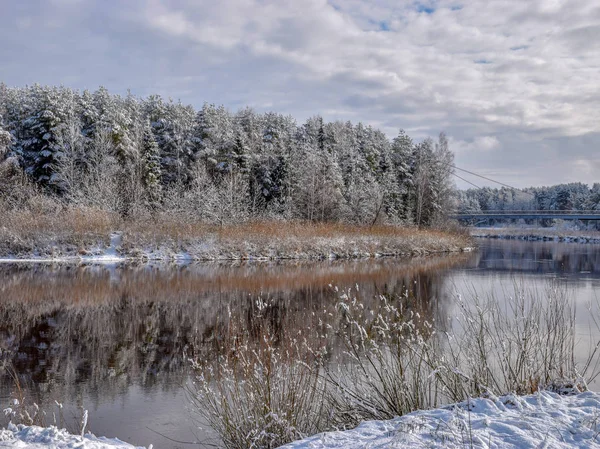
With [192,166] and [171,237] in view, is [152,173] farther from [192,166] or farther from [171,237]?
[171,237]

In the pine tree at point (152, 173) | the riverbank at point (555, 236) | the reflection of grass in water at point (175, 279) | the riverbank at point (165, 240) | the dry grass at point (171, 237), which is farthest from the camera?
the riverbank at point (555, 236)

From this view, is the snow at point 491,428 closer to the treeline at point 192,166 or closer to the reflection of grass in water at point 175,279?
the reflection of grass in water at point 175,279

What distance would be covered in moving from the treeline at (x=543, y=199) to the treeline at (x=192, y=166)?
3836cm

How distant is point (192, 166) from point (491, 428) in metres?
40.9

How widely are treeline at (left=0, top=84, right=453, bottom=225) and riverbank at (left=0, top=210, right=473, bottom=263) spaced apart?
17.9ft

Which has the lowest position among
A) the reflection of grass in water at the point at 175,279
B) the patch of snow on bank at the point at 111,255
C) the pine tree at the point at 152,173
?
the reflection of grass in water at the point at 175,279

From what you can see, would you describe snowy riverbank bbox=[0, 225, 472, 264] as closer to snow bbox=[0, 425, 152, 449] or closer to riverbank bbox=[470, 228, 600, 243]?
snow bbox=[0, 425, 152, 449]

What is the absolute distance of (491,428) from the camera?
3.87 meters

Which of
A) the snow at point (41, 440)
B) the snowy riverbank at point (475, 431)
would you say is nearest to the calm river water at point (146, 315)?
the snow at point (41, 440)

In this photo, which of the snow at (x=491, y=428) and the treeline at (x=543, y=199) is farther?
the treeline at (x=543, y=199)

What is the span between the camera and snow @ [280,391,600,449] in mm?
3596

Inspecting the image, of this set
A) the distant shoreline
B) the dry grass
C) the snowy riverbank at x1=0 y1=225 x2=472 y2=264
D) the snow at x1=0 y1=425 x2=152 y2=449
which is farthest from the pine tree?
the snow at x1=0 y1=425 x2=152 y2=449

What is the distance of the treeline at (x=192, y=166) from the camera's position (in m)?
35.9

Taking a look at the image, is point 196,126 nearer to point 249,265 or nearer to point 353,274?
point 249,265
